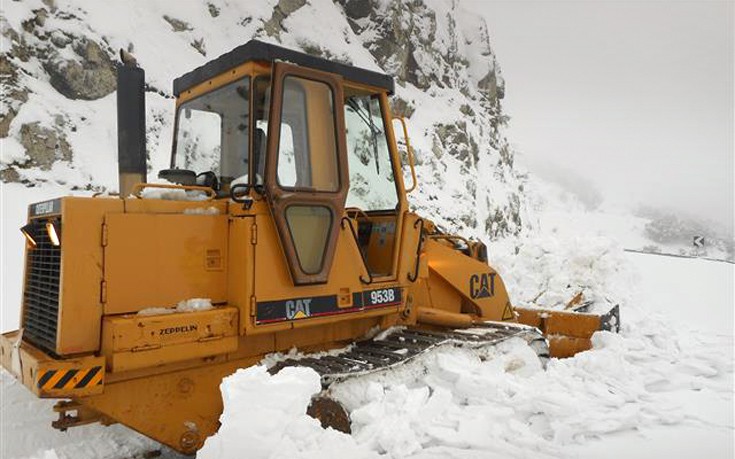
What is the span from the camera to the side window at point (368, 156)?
4656mm

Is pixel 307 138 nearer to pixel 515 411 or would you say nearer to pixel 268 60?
pixel 268 60

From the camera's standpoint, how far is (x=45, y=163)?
468 inches

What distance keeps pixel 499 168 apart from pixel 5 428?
27.0 meters

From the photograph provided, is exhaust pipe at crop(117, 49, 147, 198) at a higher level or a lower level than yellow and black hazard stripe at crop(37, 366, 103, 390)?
higher

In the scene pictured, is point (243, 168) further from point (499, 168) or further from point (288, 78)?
point (499, 168)

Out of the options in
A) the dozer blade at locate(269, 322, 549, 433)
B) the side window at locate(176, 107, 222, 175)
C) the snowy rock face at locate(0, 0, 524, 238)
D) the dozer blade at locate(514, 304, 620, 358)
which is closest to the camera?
the dozer blade at locate(269, 322, 549, 433)

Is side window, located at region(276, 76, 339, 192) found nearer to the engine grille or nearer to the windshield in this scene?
the windshield

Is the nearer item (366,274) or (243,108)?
(243,108)

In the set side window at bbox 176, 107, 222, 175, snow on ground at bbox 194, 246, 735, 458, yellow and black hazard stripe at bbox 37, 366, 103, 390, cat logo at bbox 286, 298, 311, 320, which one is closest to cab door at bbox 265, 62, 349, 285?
cat logo at bbox 286, 298, 311, 320

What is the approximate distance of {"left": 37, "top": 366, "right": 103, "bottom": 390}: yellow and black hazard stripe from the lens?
305cm

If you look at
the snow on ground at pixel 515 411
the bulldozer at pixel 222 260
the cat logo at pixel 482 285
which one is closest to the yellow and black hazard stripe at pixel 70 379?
the bulldozer at pixel 222 260

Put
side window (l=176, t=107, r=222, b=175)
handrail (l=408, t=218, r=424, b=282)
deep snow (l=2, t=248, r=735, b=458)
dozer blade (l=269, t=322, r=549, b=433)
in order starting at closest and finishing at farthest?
deep snow (l=2, t=248, r=735, b=458) → dozer blade (l=269, t=322, r=549, b=433) → side window (l=176, t=107, r=222, b=175) → handrail (l=408, t=218, r=424, b=282)

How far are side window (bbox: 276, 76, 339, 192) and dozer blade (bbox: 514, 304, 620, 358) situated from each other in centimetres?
346

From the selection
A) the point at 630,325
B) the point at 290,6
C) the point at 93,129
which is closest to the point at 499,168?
the point at 290,6
